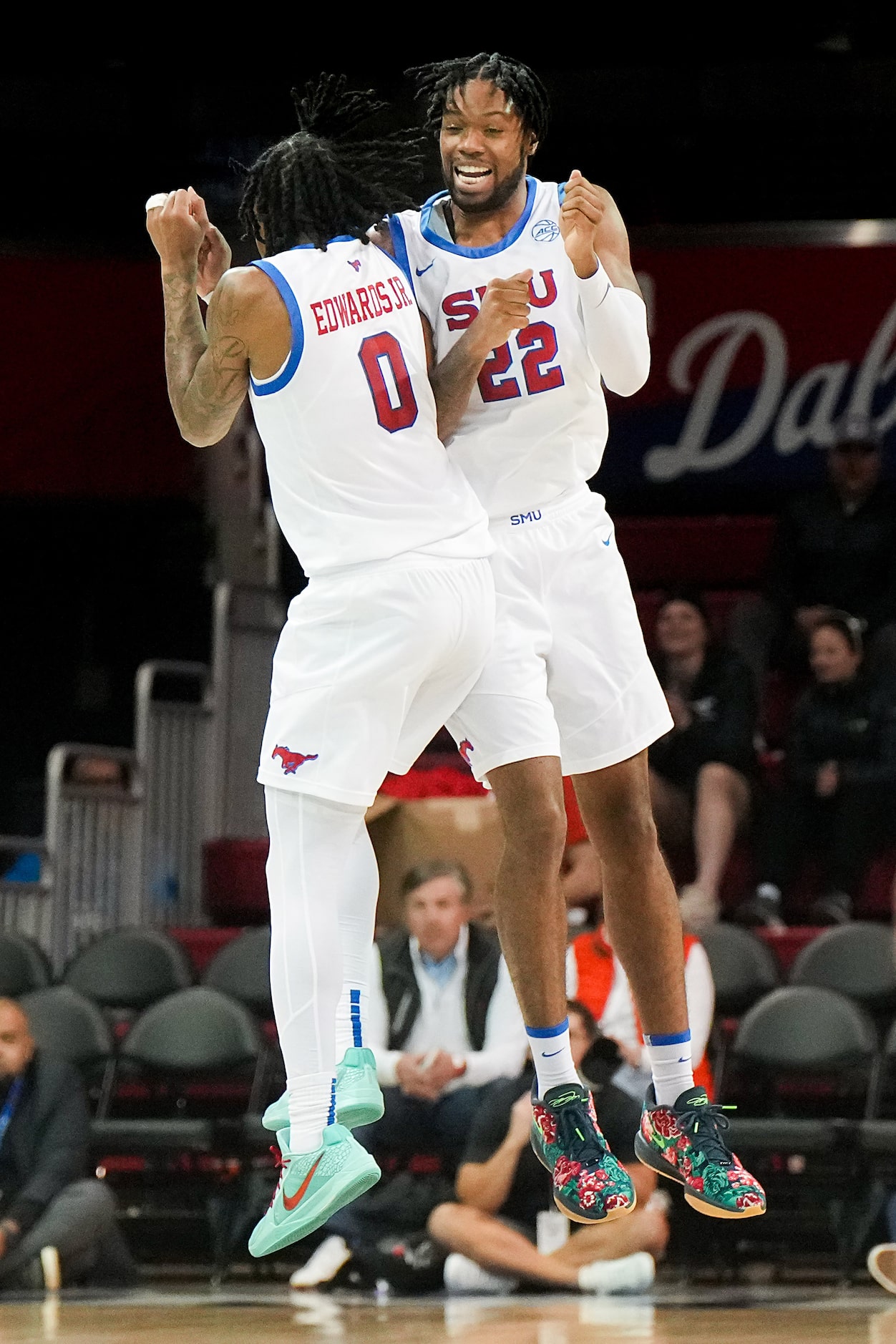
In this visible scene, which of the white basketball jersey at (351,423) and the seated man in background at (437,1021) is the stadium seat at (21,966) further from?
the white basketball jersey at (351,423)

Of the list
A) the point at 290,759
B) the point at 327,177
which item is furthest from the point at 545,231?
the point at 290,759

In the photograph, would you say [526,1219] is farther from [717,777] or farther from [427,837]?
[717,777]

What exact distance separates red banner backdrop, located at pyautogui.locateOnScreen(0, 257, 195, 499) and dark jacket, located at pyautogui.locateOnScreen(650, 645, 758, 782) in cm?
326

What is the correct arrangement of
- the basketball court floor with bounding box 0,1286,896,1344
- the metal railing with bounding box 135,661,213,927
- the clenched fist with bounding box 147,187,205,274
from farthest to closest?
the metal railing with bounding box 135,661,213,927 < the basketball court floor with bounding box 0,1286,896,1344 < the clenched fist with bounding box 147,187,205,274

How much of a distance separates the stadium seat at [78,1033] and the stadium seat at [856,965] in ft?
8.16

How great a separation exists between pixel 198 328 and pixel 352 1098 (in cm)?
151

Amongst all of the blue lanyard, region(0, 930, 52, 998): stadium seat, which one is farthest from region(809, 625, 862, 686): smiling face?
the blue lanyard

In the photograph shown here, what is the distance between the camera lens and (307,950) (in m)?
3.74

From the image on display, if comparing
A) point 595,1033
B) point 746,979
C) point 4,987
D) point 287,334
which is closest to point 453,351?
point 287,334

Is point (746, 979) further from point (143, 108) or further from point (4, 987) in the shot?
point (143, 108)

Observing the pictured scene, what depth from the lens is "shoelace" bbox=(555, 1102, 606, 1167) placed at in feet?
13.3

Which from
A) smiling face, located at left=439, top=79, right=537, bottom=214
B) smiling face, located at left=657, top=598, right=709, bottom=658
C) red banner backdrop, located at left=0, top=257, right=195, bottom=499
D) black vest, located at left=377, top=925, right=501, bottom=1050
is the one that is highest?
red banner backdrop, located at left=0, top=257, right=195, bottom=499

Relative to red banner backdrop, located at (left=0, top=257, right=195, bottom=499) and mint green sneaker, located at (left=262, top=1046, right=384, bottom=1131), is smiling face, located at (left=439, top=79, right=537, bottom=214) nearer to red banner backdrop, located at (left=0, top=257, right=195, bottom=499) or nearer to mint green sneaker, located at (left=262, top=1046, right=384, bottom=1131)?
mint green sneaker, located at (left=262, top=1046, right=384, bottom=1131)

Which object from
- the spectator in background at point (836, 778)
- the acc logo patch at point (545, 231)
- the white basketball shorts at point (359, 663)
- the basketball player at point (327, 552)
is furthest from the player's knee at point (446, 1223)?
the acc logo patch at point (545, 231)
